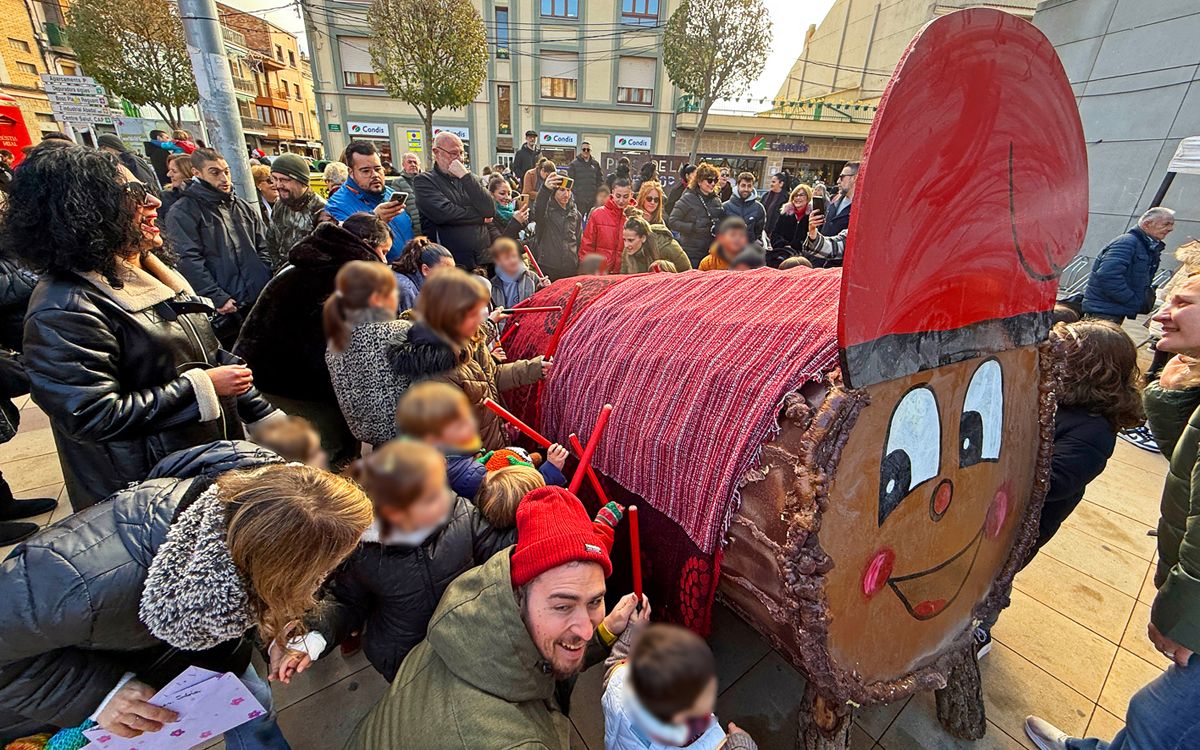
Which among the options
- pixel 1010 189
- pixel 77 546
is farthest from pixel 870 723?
pixel 77 546

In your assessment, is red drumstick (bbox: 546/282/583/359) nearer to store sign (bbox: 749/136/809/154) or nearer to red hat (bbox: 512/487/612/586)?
red hat (bbox: 512/487/612/586)

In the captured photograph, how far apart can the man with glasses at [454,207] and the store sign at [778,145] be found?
15.0m

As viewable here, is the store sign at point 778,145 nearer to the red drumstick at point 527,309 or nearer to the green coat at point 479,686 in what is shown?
the red drumstick at point 527,309

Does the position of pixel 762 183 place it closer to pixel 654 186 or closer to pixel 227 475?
pixel 654 186

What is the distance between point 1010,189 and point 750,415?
3.20 feet

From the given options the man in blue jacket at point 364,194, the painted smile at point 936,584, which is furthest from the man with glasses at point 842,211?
the man in blue jacket at point 364,194

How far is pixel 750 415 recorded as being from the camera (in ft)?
4.85

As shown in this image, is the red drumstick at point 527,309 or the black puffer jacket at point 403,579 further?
the black puffer jacket at point 403,579

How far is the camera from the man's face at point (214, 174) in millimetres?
1434

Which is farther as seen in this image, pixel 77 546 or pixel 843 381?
pixel 843 381

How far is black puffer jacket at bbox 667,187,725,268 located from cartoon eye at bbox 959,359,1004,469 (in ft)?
11.4

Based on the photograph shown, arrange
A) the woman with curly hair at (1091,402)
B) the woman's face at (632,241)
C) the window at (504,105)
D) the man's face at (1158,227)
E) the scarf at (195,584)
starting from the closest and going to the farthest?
1. the scarf at (195,584)
2. the woman with curly hair at (1091,402)
3. the woman's face at (632,241)
4. the man's face at (1158,227)
5. the window at (504,105)

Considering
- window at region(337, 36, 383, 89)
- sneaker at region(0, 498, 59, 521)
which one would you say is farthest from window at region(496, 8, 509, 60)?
sneaker at region(0, 498, 59, 521)

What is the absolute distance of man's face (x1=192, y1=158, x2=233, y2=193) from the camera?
1.43 meters
